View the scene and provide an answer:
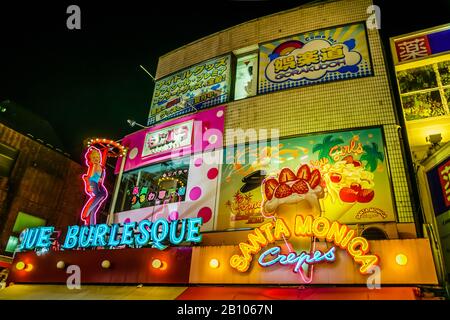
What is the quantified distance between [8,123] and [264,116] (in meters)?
18.3

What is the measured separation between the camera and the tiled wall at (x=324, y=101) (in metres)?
10.5

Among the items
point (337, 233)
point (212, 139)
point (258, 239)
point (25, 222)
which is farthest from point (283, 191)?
point (25, 222)

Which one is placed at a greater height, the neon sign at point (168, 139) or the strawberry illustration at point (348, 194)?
the neon sign at point (168, 139)

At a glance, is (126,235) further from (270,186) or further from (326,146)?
(326,146)

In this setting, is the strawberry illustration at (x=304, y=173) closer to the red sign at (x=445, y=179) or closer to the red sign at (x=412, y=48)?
the red sign at (x=445, y=179)

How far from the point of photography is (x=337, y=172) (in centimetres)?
1048

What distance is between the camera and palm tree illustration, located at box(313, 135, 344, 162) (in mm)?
10938

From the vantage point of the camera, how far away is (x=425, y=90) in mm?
12211

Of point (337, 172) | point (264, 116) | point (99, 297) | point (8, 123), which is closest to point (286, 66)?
point (264, 116)

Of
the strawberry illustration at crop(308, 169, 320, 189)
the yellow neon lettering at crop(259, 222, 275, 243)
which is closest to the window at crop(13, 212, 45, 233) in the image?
the yellow neon lettering at crop(259, 222, 275, 243)

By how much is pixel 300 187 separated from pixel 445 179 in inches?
189

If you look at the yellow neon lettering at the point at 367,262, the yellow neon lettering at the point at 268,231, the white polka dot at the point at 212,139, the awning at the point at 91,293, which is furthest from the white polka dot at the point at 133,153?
the yellow neon lettering at the point at 367,262

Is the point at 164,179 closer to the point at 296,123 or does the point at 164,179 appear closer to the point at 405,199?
the point at 296,123

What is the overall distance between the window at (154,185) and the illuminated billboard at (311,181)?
1959 mm
